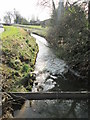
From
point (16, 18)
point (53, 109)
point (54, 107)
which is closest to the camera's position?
point (53, 109)

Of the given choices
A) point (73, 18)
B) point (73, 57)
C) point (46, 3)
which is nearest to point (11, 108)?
point (73, 57)

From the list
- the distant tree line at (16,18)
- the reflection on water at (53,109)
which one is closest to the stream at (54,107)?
the reflection on water at (53,109)

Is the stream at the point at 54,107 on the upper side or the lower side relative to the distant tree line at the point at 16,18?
lower

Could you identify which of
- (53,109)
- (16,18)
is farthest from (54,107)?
(16,18)

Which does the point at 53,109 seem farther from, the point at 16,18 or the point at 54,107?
the point at 16,18

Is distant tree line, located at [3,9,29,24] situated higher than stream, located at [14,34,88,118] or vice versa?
distant tree line, located at [3,9,29,24]

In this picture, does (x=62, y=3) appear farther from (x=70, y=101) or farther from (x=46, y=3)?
(x=70, y=101)

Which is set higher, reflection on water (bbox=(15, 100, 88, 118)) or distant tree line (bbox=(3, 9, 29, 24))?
distant tree line (bbox=(3, 9, 29, 24))

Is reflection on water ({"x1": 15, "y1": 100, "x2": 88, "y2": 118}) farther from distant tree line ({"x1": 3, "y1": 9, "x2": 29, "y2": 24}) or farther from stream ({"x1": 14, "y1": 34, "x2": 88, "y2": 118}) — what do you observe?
distant tree line ({"x1": 3, "y1": 9, "x2": 29, "y2": 24})

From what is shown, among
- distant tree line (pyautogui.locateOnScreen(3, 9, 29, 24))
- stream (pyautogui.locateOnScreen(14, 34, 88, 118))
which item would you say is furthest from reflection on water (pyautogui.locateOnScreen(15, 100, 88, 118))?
distant tree line (pyautogui.locateOnScreen(3, 9, 29, 24))

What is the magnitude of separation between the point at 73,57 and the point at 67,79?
1360mm

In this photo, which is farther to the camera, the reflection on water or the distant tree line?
the distant tree line

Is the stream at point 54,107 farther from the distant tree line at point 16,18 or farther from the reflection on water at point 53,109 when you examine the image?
the distant tree line at point 16,18

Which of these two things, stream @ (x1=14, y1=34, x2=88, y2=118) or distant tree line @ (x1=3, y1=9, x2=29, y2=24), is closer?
stream @ (x1=14, y1=34, x2=88, y2=118)
